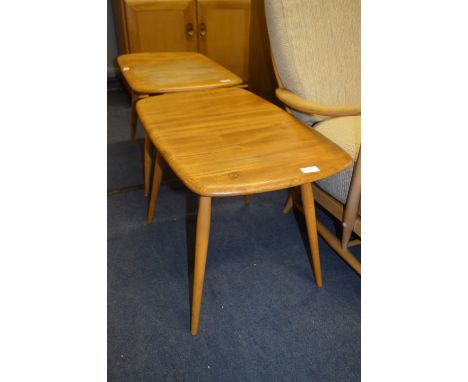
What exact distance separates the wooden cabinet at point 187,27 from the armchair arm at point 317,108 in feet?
5.55

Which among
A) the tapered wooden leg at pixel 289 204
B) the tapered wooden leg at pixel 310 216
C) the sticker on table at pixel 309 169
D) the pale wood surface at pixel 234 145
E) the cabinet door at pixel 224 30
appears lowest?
the tapered wooden leg at pixel 289 204

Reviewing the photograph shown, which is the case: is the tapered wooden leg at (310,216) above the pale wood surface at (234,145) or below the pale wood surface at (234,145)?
below

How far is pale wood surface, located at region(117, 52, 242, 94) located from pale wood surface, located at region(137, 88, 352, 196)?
0.53 ft

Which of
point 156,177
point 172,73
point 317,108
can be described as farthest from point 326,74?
point 156,177

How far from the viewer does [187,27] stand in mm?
2771

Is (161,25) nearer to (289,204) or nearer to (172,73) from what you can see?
(172,73)

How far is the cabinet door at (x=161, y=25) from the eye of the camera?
2617 mm

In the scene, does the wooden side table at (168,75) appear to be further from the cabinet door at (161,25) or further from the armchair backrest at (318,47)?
the cabinet door at (161,25)

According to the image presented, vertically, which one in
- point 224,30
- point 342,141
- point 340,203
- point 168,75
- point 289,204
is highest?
point 224,30

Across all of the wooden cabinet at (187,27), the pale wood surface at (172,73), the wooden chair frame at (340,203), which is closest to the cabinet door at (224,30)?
the wooden cabinet at (187,27)

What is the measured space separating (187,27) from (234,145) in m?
2.08

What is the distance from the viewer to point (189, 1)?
2.71m
